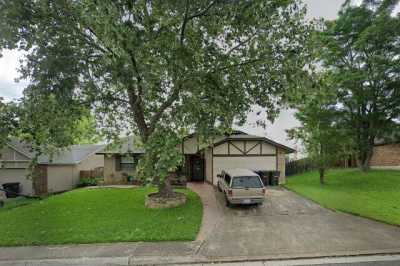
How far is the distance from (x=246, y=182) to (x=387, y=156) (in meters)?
27.0

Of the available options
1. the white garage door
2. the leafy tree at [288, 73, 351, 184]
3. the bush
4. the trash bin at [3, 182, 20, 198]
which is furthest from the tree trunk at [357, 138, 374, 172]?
the trash bin at [3, 182, 20, 198]

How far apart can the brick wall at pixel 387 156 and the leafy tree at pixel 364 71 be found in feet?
28.9

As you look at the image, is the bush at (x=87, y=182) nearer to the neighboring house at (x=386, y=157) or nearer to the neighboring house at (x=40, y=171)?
the neighboring house at (x=40, y=171)

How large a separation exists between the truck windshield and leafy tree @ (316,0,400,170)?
13.2m

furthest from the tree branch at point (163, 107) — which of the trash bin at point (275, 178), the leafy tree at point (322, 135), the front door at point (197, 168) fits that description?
the trash bin at point (275, 178)

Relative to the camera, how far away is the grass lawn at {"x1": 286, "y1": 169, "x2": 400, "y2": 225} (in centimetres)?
1123

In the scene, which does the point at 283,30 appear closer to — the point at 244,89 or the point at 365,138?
the point at 244,89

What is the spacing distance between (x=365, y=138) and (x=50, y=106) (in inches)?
939

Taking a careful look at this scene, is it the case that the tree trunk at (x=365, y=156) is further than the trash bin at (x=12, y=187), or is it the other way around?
the tree trunk at (x=365, y=156)

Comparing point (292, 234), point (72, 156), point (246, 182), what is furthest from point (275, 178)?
point (72, 156)

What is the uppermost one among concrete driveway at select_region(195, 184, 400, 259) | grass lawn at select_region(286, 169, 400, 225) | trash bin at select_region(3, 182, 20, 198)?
grass lawn at select_region(286, 169, 400, 225)

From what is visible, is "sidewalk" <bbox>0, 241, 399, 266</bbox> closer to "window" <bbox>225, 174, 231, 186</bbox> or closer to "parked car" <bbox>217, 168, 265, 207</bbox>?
"parked car" <bbox>217, 168, 265, 207</bbox>

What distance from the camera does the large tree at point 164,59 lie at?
9.88 metres

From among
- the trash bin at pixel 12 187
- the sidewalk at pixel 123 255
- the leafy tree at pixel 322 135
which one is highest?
the leafy tree at pixel 322 135
